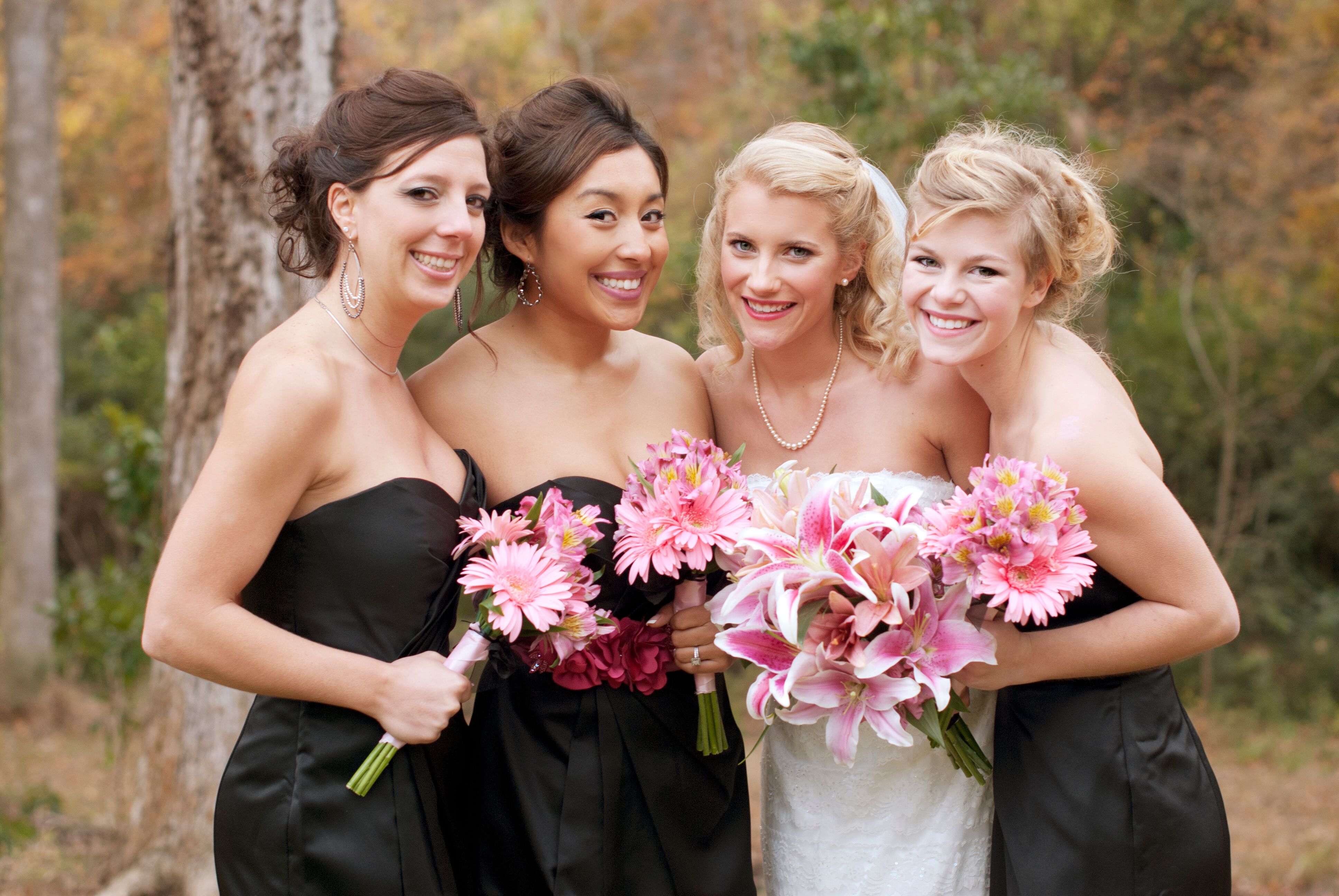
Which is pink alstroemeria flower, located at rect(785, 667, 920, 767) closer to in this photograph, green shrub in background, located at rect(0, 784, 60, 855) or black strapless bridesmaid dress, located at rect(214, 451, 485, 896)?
black strapless bridesmaid dress, located at rect(214, 451, 485, 896)

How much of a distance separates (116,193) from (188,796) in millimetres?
17321

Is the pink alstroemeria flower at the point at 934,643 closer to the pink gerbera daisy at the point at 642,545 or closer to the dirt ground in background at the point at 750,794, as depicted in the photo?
the pink gerbera daisy at the point at 642,545

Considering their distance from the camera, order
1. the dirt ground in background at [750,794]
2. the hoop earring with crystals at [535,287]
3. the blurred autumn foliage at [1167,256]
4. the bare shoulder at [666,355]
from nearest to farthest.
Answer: the hoop earring with crystals at [535,287], the bare shoulder at [666,355], the dirt ground in background at [750,794], the blurred autumn foliage at [1167,256]

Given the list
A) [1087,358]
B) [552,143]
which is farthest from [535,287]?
[1087,358]

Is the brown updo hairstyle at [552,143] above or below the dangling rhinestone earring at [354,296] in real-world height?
above

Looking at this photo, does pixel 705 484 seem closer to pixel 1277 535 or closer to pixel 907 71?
pixel 1277 535

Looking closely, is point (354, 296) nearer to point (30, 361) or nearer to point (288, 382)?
point (288, 382)

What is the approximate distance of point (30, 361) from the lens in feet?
34.8

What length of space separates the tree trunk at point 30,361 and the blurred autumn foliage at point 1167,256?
2.37 ft

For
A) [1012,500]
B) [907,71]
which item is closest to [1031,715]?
[1012,500]

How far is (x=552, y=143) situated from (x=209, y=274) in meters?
1.93

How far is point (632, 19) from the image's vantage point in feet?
78.2

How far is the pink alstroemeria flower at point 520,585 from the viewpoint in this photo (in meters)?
2.44

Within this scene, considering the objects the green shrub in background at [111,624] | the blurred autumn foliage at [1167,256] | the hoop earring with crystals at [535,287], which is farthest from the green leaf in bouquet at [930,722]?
the green shrub in background at [111,624]
